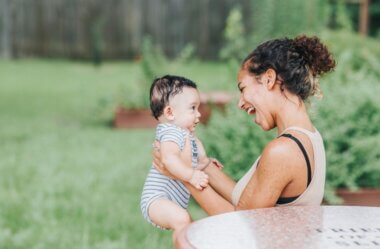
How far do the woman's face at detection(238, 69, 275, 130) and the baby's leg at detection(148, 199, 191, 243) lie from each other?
47 centimetres

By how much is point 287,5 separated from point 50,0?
31.6 feet

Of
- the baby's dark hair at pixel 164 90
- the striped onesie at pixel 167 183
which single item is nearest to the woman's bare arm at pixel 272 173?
the striped onesie at pixel 167 183

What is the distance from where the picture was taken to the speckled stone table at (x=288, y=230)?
8.26ft

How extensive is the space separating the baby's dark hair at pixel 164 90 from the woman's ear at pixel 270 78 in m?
0.33

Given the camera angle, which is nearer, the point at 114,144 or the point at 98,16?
the point at 114,144

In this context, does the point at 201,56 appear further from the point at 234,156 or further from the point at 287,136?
the point at 287,136

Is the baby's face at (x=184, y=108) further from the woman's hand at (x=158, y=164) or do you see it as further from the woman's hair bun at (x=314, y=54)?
the woman's hair bun at (x=314, y=54)

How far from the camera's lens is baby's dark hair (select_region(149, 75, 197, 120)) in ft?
10.9

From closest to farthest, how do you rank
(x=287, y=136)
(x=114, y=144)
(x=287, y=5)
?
(x=287, y=136) → (x=114, y=144) → (x=287, y=5)

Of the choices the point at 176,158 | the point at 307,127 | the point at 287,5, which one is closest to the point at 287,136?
the point at 307,127

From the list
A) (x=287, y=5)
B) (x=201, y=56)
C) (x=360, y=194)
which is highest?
(x=287, y=5)

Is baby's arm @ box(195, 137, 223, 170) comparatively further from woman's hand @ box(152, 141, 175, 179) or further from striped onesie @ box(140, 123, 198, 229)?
woman's hand @ box(152, 141, 175, 179)

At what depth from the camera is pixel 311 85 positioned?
323 cm

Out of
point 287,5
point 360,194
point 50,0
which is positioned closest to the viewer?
point 360,194
